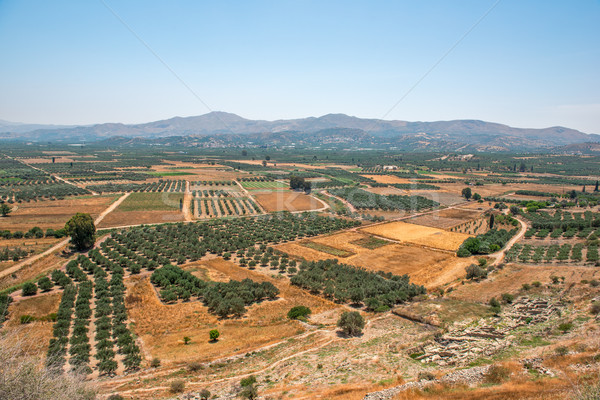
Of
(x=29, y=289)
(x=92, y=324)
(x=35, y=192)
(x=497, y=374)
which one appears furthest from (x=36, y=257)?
(x=35, y=192)

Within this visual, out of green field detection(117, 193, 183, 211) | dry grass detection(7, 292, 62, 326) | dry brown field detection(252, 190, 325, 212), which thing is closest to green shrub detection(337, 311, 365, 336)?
dry grass detection(7, 292, 62, 326)

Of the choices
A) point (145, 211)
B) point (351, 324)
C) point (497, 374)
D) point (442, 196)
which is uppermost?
point (497, 374)

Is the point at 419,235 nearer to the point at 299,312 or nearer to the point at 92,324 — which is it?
the point at 299,312

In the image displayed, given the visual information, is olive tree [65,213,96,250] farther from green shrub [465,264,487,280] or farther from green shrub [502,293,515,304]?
green shrub [502,293,515,304]

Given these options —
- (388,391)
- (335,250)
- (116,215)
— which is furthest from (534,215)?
(116,215)

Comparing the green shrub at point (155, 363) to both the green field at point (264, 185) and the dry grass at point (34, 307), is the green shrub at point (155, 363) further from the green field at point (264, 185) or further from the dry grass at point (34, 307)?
the green field at point (264, 185)

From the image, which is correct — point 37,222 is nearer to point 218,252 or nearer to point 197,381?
point 218,252
